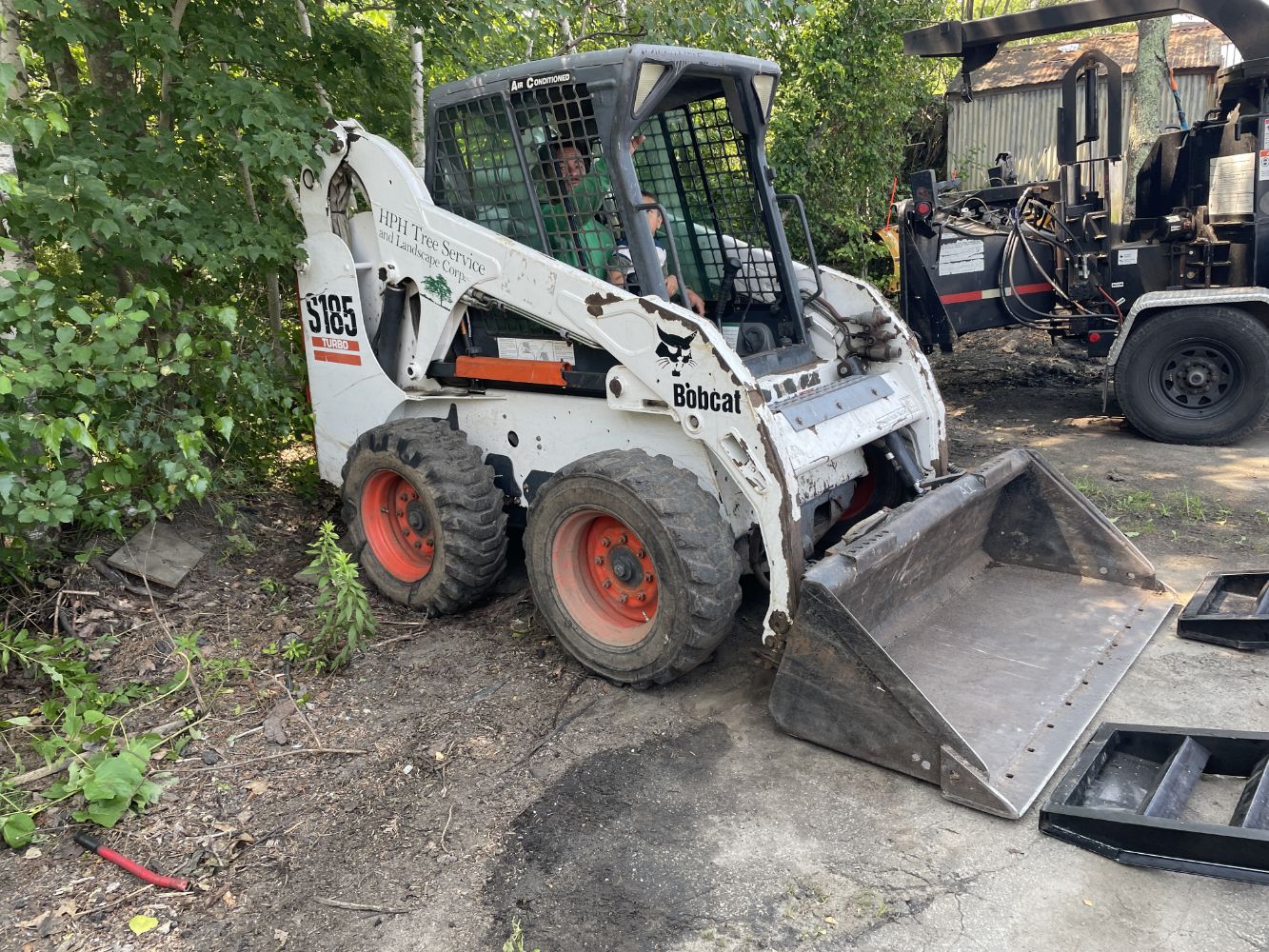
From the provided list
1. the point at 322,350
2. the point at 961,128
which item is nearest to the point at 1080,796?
the point at 322,350

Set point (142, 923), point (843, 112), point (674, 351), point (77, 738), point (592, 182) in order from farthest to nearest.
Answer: point (843, 112) → point (592, 182) → point (674, 351) → point (77, 738) → point (142, 923)

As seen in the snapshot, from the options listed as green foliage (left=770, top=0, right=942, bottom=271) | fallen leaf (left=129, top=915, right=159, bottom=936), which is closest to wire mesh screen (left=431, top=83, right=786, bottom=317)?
fallen leaf (left=129, top=915, right=159, bottom=936)

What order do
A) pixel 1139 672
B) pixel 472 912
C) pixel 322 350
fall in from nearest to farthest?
pixel 472 912
pixel 1139 672
pixel 322 350

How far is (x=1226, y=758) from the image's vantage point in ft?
10.7

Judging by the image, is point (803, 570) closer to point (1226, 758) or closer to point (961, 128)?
point (1226, 758)

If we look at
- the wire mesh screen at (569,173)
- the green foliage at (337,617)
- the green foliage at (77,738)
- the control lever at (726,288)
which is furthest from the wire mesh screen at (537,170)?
the green foliage at (77,738)

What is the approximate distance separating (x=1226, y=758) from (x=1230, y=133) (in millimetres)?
5982

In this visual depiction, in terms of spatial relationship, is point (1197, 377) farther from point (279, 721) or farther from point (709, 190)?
point (279, 721)

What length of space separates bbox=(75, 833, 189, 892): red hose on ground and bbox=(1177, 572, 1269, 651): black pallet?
4.00m

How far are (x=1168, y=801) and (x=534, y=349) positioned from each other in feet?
9.95

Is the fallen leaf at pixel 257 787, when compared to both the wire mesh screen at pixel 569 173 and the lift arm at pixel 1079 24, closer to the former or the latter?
the wire mesh screen at pixel 569 173

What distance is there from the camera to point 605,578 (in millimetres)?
4254

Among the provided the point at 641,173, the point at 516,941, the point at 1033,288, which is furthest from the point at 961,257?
the point at 516,941

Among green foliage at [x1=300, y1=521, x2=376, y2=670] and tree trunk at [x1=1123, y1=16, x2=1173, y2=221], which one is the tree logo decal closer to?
green foliage at [x1=300, y1=521, x2=376, y2=670]
